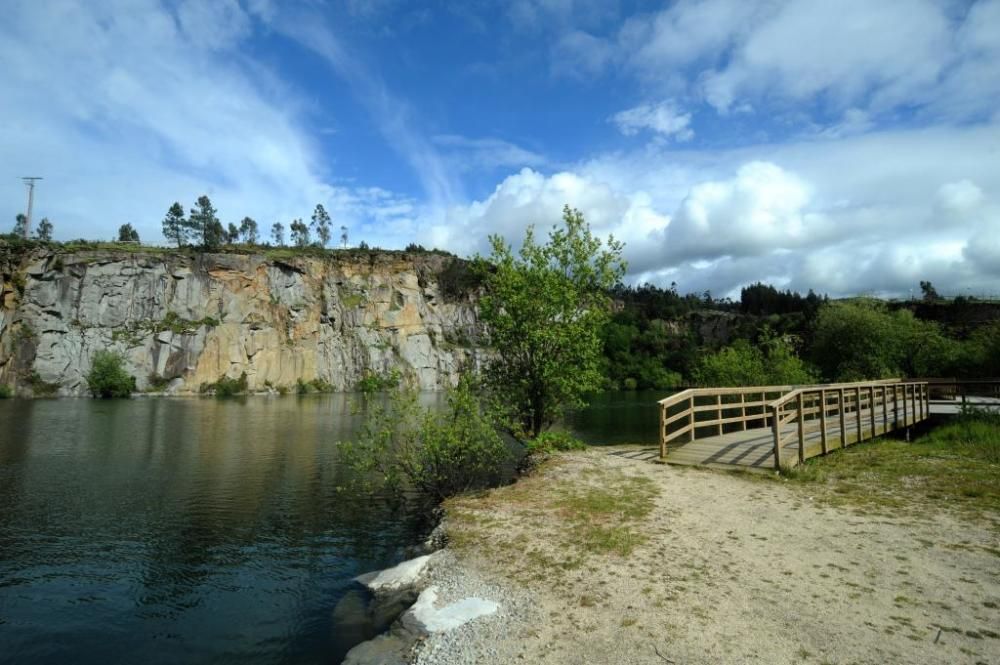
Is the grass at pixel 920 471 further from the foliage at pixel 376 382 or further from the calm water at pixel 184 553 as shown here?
the calm water at pixel 184 553

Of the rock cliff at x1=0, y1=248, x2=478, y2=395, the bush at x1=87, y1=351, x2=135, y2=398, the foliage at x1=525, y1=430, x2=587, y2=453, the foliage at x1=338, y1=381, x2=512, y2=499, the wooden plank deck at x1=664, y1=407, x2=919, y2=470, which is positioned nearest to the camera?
the foliage at x1=338, y1=381, x2=512, y2=499

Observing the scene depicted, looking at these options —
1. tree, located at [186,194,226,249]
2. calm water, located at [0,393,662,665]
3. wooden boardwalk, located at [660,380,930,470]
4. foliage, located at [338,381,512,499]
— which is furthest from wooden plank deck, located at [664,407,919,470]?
tree, located at [186,194,226,249]

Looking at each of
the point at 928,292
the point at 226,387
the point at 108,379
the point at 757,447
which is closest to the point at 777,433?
the point at 757,447

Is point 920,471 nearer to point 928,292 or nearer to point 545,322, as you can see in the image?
point 545,322

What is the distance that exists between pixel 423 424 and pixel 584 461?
4.70 m

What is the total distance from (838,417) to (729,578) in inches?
532

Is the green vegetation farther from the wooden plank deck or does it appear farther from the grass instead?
Answer: the grass

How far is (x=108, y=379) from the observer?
6969cm

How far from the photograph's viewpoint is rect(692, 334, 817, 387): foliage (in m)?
35.7

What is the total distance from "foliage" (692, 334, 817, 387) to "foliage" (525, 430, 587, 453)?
78.8ft

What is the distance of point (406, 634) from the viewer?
22.0ft

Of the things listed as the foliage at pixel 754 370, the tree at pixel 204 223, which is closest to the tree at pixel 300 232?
the tree at pixel 204 223

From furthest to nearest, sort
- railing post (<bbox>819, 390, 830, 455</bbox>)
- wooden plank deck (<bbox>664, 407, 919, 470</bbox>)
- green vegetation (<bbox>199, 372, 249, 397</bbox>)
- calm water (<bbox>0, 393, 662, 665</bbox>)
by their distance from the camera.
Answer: green vegetation (<bbox>199, 372, 249, 397</bbox>) → railing post (<bbox>819, 390, 830, 455</bbox>) → wooden plank deck (<bbox>664, 407, 919, 470</bbox>) → calm water (<bbox>0, 393, 662, 665</bbox>)

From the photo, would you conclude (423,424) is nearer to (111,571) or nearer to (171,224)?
(111,571)
